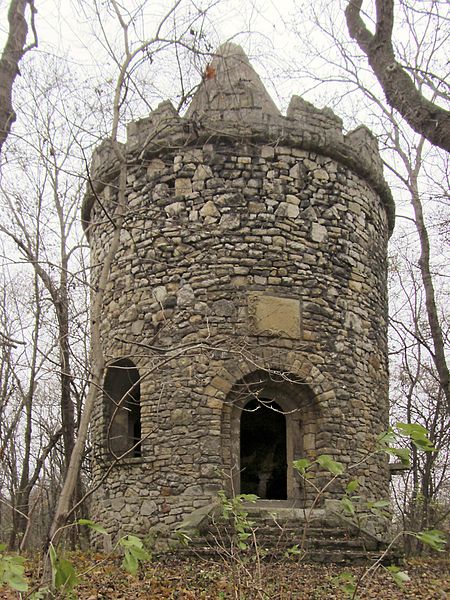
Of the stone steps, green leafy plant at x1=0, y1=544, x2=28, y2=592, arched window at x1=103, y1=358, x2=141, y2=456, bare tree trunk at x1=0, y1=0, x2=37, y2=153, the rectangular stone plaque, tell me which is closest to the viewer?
green leafy plant at x1=0, y1=544, x2=28, y2=592

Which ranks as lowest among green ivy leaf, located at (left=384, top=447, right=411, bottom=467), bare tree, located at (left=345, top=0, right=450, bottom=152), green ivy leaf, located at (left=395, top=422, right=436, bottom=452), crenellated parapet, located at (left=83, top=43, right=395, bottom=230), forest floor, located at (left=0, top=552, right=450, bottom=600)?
forest floor, located at (left=0, top=552, right=450, bottom=600)

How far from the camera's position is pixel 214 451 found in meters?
8.66

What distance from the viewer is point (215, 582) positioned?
22.7ft

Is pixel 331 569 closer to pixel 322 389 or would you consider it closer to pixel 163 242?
pixel 322 389

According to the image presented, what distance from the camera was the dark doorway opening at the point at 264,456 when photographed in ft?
36.1

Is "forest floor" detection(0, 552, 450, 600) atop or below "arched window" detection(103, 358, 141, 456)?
below

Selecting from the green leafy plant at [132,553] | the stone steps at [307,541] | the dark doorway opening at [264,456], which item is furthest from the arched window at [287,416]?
the green leafy plant at [132,553]

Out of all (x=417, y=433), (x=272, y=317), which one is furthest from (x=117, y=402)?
(x=417, y=433)

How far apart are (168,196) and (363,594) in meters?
5.27

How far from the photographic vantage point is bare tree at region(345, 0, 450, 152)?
582cm

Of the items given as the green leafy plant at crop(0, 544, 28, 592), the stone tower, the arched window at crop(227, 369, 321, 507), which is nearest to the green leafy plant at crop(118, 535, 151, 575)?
the green leafy plant at crop(0, 544, 28, 592)

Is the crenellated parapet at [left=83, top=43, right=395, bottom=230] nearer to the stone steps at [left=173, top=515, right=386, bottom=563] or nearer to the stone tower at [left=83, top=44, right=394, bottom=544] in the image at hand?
the stone tower at [left=83, top=44, right=394, bottom=544]

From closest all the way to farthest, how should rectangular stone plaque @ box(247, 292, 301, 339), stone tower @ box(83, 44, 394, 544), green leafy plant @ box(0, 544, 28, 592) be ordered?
1. green leafy plant @ box(0, 544, 28, 592)
2. stone tower @ box(83, 44, 394, 544)
3. rectangular stone plaque @ box(247, 292, 301, 339)

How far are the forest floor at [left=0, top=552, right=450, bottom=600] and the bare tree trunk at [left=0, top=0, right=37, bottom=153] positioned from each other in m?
4.07
